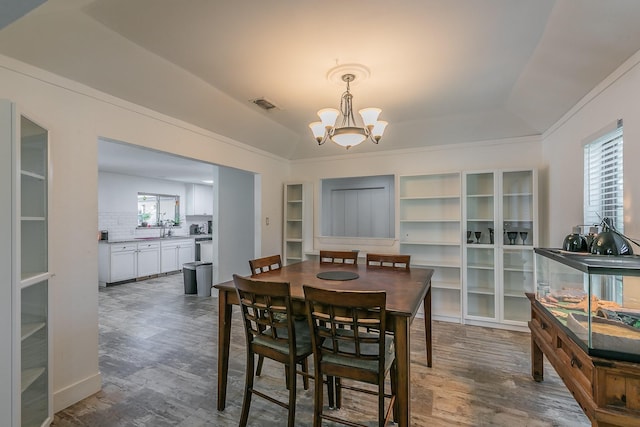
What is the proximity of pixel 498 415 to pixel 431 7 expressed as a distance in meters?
2.65

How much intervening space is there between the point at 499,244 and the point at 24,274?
4356mm

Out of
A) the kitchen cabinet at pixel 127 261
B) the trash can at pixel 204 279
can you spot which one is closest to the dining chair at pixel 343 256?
the trash can at pixel 204 279

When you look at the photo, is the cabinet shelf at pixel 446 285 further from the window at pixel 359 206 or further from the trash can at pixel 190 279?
the trash can at pixel 190 279

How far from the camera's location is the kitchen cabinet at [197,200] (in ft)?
26.5

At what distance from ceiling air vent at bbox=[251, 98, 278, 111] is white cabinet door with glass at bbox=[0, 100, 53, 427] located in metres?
1.79

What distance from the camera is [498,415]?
2051mm

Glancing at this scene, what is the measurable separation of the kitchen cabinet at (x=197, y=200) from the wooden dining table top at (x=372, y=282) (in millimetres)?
5964

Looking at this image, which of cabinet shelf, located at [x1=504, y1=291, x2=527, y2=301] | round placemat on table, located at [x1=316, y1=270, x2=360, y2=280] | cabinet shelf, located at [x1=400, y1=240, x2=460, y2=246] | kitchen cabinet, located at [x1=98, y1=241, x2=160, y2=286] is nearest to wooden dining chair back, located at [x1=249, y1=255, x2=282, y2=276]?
round placemat on table, located at [x1=316, y1=270, x2=360, y2=280]

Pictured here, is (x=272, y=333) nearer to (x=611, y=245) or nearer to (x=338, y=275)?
(x=338, y=275)

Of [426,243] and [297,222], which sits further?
[297,222]

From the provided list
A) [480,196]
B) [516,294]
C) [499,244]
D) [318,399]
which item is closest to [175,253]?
[318,399]

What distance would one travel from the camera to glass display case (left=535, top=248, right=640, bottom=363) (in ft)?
4.26

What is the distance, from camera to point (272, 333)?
1.91 metres

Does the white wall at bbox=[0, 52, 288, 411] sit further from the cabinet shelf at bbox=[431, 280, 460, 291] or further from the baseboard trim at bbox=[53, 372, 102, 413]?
the cabinet shelf at bbox=[431, 280, 460, 291]
